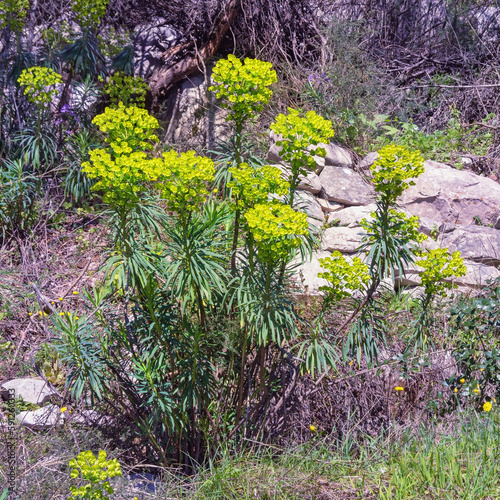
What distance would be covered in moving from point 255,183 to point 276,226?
0.83 feet

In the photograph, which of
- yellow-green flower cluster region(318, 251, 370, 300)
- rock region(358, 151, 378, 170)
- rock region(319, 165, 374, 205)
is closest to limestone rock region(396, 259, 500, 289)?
rock region(319, 165, 374, 205)

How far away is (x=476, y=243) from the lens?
4422 millimetres

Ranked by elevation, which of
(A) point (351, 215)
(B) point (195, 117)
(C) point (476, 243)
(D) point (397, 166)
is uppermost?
(B) point (195, 117)

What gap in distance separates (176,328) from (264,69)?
1470 mm

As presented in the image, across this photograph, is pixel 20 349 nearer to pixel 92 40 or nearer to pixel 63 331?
pixel 63 331

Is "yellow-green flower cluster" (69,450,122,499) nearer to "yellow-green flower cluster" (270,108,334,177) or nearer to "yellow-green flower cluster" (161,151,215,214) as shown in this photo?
"yellow-green flower cluster" (161,151,215,214)

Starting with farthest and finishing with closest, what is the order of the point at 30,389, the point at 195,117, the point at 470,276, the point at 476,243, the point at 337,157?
the point at 195,117 < the point at 337,157 < the point at 476,243 < the point at 470,276 < the point at 30,389

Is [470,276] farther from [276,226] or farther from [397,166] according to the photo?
[276,226]

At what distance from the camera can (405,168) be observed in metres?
2.69

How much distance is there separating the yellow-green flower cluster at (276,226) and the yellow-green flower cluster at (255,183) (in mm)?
110

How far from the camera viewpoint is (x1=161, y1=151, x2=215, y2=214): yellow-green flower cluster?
2.11 metres

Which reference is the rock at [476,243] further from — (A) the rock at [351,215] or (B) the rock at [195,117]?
(B) the rock at [195,117]

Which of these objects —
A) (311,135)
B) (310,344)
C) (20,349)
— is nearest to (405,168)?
(311,135)

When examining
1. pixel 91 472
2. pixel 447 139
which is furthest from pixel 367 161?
pixel 91 472
